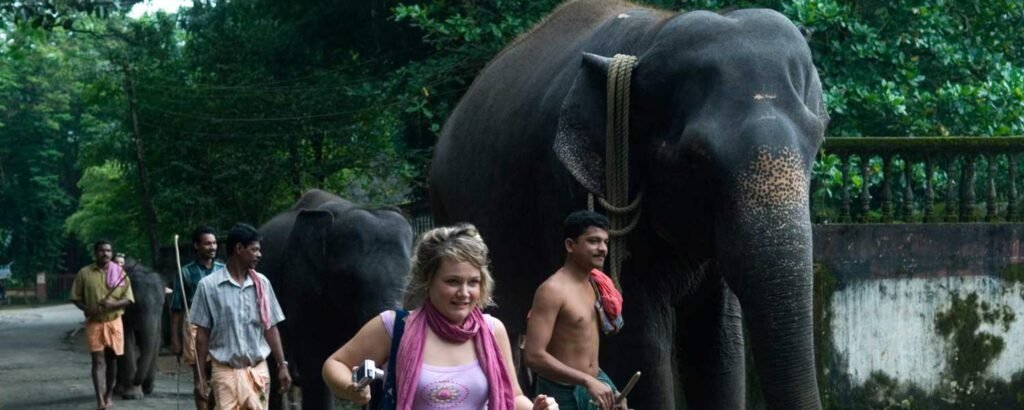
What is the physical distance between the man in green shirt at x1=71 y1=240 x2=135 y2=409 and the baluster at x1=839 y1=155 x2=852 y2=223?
298 inches

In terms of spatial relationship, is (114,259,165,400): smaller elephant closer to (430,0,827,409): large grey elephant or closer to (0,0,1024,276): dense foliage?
(0,0,1024,276): dense foliage

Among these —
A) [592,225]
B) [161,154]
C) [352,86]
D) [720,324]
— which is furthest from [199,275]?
[161,154]

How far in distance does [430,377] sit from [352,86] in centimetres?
1641

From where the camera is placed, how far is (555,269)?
827 centimetres

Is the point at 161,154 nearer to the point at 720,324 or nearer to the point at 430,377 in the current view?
the point at 720,324

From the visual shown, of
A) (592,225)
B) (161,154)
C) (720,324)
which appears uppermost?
Result: (592,225)

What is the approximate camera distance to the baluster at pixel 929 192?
1198 centimetres

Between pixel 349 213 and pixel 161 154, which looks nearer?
pixel 349 213

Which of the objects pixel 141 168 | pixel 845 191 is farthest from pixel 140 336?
pixel 141 168

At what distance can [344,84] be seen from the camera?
22.6m

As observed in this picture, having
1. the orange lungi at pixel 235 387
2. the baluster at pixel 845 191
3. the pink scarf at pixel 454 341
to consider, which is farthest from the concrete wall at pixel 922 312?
the pink scarf at pixel 454 341

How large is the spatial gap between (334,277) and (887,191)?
169 inches

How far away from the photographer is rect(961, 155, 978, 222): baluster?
12.0m

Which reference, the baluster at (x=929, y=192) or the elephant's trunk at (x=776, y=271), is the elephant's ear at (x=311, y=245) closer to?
the baluster at (x=929, y=192)
